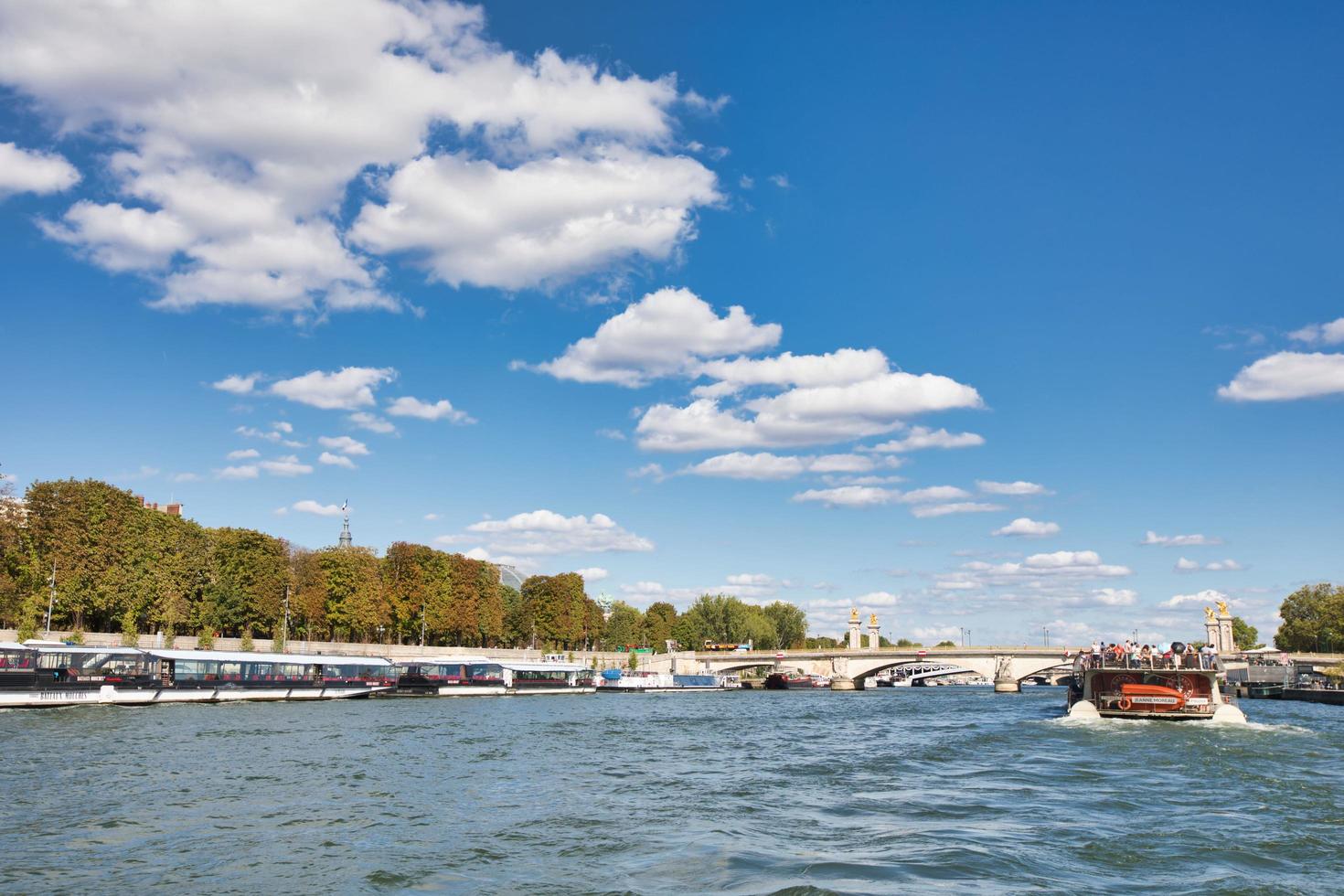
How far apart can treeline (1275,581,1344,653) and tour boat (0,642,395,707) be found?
483 feet

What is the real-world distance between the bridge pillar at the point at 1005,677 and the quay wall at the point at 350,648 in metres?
59.7

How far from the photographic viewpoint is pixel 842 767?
128ft

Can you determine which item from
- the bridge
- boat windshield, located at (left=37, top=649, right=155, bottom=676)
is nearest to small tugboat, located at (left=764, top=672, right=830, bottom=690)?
the bridge

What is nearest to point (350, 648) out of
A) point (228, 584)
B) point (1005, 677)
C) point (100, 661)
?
point (228, 584)

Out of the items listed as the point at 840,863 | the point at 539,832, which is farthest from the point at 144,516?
the point at 840,863

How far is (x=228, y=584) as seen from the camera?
10162cm

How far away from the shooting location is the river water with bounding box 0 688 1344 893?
18.9 m

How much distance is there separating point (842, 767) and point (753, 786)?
7.32 m

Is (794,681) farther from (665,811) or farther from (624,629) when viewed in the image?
(665,811)

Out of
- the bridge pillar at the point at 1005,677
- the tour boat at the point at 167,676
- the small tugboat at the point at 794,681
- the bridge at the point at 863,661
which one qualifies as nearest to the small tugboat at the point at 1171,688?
the tour boat at the point at 167,676

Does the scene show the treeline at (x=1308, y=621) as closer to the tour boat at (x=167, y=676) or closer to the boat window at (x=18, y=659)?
the tour boat at (x=167, y=676)

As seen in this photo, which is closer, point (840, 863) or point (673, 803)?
point (840, 863)

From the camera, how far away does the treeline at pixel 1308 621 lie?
160 meters

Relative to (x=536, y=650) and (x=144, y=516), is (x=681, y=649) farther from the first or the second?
(x=144, y=516)
